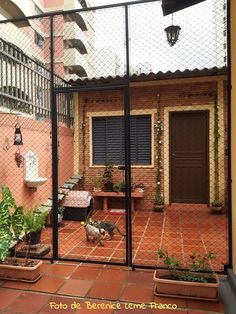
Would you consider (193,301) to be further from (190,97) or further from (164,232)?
(190,97)

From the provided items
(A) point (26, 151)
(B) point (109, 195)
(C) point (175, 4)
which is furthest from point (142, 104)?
(C) point (175, 4)

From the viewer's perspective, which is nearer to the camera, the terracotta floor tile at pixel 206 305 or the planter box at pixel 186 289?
the terracotta floor tile at pixel 206 305

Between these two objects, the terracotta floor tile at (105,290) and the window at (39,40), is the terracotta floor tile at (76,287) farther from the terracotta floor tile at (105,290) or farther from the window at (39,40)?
the window at (39,40)

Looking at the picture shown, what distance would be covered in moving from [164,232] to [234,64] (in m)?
3.19

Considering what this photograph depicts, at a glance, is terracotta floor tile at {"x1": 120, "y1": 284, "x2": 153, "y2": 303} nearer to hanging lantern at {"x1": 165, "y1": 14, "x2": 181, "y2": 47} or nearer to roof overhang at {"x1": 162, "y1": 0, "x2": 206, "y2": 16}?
roof overhang at {"x1": 162, "y1": 0, "x2": 206, "y2": 16}

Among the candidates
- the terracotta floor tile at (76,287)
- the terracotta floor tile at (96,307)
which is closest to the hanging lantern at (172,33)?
the terracotta floor tile at (76,287)

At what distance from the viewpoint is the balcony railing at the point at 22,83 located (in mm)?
4492

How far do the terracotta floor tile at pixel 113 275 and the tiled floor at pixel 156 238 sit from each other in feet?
1.22

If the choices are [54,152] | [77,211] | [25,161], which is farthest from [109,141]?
[54,152]

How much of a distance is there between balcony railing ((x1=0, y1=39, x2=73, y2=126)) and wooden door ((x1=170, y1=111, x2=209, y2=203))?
3.18m

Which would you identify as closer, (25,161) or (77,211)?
(25,161)

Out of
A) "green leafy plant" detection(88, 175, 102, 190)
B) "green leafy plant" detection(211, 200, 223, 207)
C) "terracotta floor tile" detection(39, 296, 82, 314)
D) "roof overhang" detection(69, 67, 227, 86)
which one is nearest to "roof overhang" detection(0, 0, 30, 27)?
"roof overhang" detection(69, 67, 227, 86)

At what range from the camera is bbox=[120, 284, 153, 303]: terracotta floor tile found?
8.81 feet

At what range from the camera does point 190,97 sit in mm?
6934
